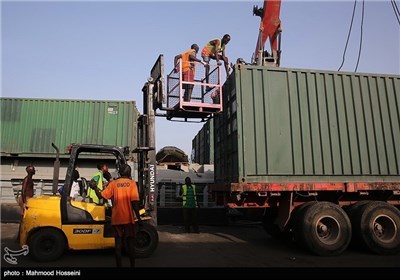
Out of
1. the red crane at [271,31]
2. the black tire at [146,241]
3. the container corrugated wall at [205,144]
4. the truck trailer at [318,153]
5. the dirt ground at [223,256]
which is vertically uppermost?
the red crane at [271,31]

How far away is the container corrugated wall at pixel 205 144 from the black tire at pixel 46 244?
403 inches

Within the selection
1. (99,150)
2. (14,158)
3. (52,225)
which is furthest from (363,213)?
(14,158)

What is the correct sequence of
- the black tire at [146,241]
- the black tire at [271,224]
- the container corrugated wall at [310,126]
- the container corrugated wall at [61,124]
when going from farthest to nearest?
1. the container corrugated wall at [61,124]
2. the black tire at [271,224]
3. the container corrugated wall at [310,126]
4. the black tire at [146,241]

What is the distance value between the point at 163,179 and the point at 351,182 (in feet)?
25.3

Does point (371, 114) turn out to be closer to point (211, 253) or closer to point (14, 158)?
point (211, 253)

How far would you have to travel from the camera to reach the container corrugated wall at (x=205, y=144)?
53.1 feet

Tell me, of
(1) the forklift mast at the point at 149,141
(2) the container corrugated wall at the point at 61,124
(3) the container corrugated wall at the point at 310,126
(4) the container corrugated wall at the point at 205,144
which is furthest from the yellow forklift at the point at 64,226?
(4) the container corrugated wall at the point at 205,144

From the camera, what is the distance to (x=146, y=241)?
5562 mm

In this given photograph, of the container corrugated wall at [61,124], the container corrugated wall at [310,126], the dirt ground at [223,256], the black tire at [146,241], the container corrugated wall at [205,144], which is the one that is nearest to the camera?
the dirt ground at [223,256]

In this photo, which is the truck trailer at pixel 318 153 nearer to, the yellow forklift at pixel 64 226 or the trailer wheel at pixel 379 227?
the trailer wheel at pixel 379 227

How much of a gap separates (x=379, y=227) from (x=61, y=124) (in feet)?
37.7

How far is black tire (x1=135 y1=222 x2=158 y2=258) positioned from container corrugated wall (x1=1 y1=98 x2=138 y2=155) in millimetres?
7564

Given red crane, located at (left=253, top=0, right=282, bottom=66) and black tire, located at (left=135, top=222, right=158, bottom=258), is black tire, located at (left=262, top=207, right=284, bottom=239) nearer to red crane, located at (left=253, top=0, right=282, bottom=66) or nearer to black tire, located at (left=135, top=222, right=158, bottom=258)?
black tire, located at (left=135, top=222, right=158, bottom=258)

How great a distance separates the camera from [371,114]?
22.7 ft
